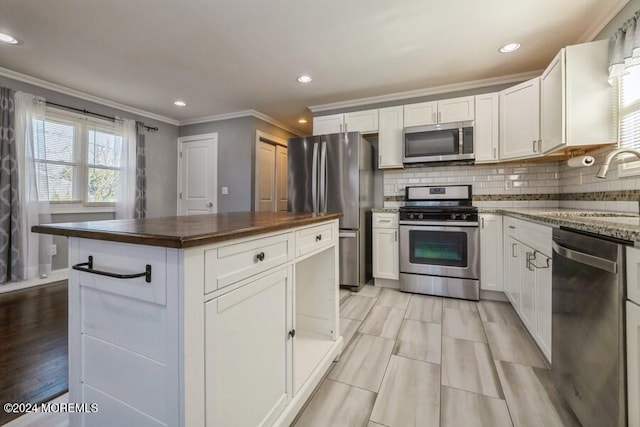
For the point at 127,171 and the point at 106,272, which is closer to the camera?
the point at 106,272

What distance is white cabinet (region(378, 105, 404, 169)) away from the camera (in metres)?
3.37

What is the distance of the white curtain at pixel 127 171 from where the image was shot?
4.05 meters

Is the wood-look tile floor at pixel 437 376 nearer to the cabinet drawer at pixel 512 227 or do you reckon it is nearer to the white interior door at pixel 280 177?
the cabinet drawer at pixel 512 227

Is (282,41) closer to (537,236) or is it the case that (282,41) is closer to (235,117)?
(235,117)

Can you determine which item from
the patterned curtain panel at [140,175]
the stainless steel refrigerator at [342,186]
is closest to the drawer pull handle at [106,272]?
the stainless steel refrigerator at [342,186]

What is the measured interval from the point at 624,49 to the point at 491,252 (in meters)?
1.80

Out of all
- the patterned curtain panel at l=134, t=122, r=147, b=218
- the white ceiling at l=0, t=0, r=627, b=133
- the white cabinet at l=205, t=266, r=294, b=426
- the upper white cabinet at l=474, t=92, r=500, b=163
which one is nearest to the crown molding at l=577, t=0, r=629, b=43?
the white ceiling at l=0, t=0, r=627, b=133

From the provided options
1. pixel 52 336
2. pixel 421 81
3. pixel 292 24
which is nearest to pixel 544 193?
pixel 421 81

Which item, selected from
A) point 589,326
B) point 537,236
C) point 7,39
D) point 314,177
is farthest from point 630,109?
point 7,39

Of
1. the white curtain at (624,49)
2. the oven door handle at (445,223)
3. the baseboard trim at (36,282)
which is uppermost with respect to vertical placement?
the white curtain at (624,49)

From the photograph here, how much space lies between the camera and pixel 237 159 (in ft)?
14.6

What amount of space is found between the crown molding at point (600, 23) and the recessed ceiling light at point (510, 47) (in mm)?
469

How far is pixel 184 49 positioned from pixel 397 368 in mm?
3115

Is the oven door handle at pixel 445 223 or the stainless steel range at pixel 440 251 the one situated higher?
the oven door handle at pixel 445 223
